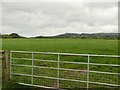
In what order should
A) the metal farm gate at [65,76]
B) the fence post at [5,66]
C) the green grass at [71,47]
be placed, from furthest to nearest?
the green grass at [71,47] < the fence post at [5,66] < the metal farm gate at [65,76]

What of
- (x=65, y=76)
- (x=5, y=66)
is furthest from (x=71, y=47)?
(x=5, y=66)

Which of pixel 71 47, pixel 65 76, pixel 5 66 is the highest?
pixel 71 47

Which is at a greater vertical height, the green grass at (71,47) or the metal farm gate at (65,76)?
the green grass at (71,47)

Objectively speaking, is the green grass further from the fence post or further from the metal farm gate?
the fence post

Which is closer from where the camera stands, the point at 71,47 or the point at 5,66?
the point at 5,66

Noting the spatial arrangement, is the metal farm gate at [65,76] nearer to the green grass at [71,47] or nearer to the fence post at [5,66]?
the fence post at [5,66]

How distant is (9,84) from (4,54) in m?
1.16

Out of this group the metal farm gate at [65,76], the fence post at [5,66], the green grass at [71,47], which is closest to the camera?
the metal farm gate at [65,76]

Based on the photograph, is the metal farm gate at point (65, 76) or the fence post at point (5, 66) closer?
the metal farm gate at point (65, 76)

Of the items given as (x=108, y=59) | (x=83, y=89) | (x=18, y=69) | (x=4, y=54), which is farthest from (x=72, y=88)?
(x=108, y=59)

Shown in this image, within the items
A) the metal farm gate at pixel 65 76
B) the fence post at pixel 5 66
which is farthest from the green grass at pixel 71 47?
the fence post at pixel 5 66

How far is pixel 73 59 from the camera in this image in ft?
59.6

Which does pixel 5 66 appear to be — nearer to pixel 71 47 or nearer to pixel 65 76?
pixel 65 76

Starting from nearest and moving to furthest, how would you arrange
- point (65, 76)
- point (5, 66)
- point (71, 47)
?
point (5, 66)
point (65, 76)
point (71, 47)
